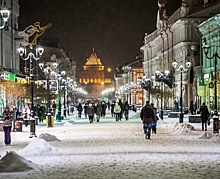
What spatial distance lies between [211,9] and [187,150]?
56890 millimetres

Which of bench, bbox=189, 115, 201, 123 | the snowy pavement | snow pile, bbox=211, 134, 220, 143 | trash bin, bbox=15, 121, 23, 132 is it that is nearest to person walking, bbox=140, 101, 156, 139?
the snowy pavement

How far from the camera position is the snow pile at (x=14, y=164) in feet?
51.2

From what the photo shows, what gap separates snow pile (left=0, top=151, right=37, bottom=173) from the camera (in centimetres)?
1561

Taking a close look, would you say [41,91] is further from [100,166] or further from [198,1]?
[100,166]

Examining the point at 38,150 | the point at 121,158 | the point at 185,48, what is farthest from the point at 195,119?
the point at 185,48

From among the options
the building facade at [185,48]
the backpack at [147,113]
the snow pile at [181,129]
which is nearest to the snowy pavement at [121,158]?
the backpack at [147,113]

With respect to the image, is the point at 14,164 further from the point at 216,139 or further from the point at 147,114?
the point at 147,114

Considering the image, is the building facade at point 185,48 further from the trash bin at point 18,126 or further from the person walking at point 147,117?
the person walking at point 147,117

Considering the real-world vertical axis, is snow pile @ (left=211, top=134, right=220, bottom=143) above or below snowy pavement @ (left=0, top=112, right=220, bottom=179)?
above

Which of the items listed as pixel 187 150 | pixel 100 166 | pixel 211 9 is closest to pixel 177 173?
pixel 100 166

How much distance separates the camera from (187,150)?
847 inches

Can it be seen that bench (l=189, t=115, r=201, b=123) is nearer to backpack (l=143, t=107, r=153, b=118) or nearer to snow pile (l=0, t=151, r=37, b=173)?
backpack (l=143, t=107, r=153, b=118)

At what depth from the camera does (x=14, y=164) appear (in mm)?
15828

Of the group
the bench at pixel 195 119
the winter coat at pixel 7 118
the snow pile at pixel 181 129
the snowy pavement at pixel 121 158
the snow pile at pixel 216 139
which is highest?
the winter coat at pixel 7 118
